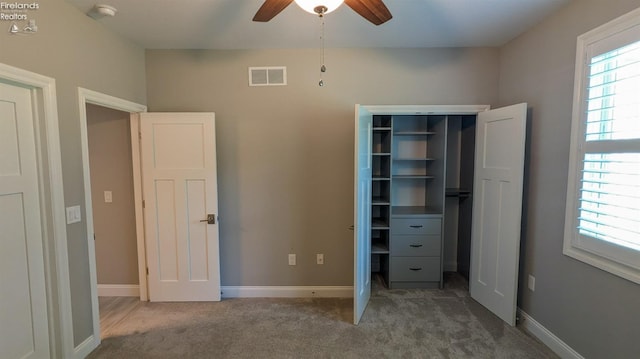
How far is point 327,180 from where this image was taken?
117 inches

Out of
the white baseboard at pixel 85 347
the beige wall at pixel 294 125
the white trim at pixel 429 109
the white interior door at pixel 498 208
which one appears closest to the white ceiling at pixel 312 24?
the beige wall at pixel 294 125

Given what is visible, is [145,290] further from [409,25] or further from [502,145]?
[502,145]

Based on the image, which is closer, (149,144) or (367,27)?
(367,27)

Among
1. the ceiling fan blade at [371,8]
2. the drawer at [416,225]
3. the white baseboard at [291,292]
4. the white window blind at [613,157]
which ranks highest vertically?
the ceiling fan blade at [371,8]

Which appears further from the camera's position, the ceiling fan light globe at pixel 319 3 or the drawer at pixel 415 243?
the drawer at pixel 415 243

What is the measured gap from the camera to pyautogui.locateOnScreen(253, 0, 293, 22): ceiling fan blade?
149cm

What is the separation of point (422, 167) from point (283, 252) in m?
2.08

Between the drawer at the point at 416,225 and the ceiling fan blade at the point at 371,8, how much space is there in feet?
7.00

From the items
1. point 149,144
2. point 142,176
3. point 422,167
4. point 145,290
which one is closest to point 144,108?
point 149,144

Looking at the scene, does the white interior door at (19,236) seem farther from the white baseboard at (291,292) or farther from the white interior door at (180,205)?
the white baseboard at (291,292)

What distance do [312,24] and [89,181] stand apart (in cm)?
228

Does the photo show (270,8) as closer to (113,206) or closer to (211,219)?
(211,219)

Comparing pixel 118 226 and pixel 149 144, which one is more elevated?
pixel 149 144

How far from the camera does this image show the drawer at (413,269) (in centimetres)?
311
